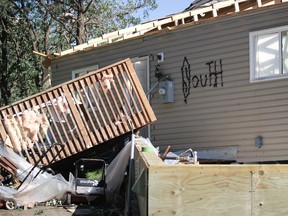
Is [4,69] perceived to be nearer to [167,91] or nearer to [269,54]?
[167,91]

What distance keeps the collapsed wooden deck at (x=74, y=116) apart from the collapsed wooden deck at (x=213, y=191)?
4.75 m

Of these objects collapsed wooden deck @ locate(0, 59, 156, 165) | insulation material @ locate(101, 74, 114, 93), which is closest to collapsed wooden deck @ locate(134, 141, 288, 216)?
collapsed wooden deck @ locate(0, 59, 156, 165)

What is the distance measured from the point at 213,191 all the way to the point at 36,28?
2195cm

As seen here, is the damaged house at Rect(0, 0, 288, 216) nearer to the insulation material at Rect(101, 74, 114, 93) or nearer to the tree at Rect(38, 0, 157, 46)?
the insulation material at Rect(101, 74, 114, 93)

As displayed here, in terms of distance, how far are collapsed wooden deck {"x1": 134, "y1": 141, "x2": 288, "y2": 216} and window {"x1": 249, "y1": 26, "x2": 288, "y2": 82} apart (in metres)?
5.37

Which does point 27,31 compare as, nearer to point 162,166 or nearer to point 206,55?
point 206,55

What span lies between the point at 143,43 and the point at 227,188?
26.4 ft

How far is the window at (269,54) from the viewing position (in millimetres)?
9641

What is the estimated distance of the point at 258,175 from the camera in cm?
466

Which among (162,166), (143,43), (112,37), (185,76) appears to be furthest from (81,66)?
(162,166)

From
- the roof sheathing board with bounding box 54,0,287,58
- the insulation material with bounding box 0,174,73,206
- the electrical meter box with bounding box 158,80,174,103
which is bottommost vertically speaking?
the insulation material with bounding box 0,174,73,206

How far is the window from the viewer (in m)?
9.64

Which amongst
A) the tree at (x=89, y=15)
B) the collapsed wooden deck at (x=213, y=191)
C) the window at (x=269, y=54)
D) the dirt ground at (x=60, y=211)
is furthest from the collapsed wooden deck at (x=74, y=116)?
the tree at (x=89, y=15)

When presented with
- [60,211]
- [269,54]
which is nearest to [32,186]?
[60,211]
